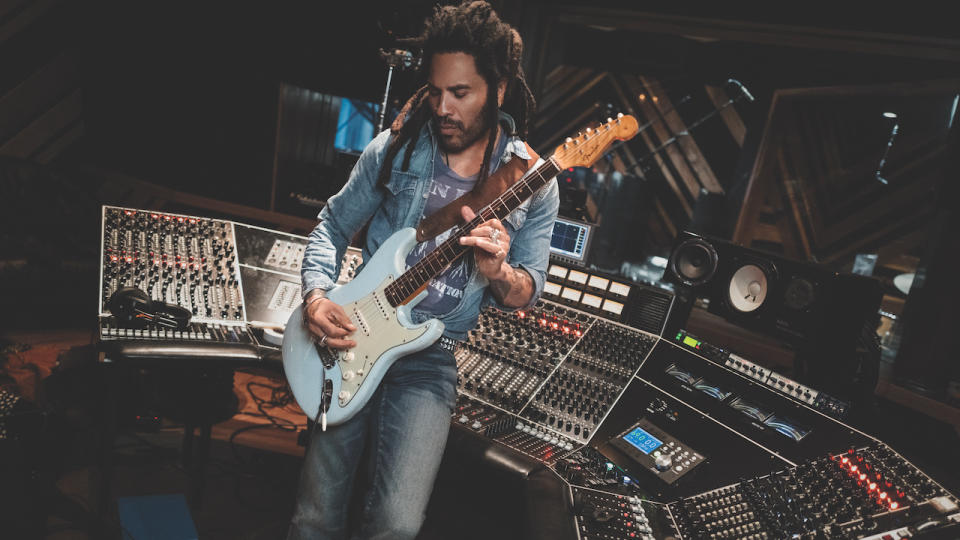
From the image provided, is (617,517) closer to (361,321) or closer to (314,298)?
(361,321)

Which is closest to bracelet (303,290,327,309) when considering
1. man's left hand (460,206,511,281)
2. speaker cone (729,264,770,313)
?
man's left hand (460,206,511,281)

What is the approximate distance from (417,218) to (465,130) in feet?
0.98

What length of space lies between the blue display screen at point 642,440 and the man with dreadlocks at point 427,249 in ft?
1.97

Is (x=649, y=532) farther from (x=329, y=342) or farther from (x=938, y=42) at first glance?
(x=938, y=42)

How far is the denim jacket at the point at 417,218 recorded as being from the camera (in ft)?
5.50

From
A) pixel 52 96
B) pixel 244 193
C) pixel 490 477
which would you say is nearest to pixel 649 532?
pixel 490 477

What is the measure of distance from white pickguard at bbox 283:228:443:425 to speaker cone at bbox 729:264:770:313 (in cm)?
123

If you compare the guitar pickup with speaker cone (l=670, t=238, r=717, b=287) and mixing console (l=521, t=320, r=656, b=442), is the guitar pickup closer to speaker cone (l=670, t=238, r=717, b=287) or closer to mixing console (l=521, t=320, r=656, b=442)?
mixing console (l=521, t=320, r=656, b=442)

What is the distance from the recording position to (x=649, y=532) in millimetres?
1462

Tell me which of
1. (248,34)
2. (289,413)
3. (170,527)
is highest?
(248,34)

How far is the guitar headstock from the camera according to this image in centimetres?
161

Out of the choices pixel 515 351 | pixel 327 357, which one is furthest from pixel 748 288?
pixel 327 357

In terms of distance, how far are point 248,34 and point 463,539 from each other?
161 inches

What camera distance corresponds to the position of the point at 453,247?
1584 mm
